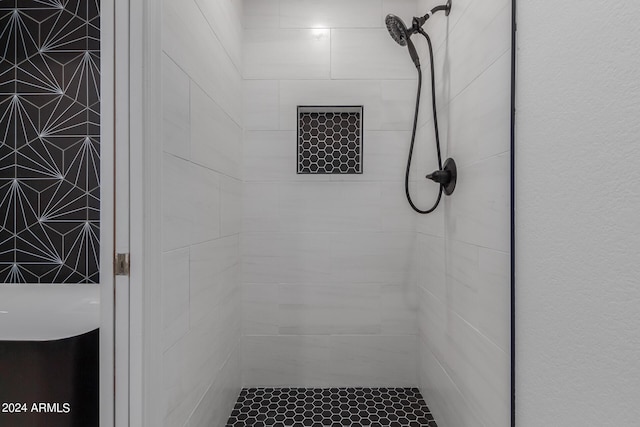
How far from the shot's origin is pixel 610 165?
0.66 m

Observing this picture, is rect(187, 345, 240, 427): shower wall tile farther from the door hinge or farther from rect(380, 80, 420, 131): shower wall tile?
rect(380, 80, 420, 131): shower wall tile

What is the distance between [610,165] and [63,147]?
1468mm

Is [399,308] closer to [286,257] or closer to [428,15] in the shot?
[286,257]

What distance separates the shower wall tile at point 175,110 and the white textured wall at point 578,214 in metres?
0.94

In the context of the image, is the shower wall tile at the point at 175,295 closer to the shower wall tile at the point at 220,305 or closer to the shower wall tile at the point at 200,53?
the shower wall tile at the point at 220,305

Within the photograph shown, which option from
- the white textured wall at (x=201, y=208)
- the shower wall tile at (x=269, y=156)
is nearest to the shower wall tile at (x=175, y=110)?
the white textured wall at (x=201, y=208)

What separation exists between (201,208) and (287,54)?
3.50 ft

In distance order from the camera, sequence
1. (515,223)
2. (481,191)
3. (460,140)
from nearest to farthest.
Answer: (515,223)
(481,191)
(460,140)

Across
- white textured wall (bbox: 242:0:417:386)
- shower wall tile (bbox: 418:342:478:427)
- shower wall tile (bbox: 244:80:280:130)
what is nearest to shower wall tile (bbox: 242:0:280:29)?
white textured wall (bbox: 242:0:417:386)

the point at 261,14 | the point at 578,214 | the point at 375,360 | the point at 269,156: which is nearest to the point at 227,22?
the point at 261,14

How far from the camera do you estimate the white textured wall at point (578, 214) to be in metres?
0.62

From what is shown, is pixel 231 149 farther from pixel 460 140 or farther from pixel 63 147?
pixel 460 140

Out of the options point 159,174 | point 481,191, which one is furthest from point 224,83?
point 481,191

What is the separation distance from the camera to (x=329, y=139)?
204 centimetres
